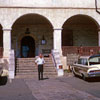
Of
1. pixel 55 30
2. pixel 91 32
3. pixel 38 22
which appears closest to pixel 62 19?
pixel 55 30

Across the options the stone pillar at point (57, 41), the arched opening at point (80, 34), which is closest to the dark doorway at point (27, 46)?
the arched opening at point (80, 34)

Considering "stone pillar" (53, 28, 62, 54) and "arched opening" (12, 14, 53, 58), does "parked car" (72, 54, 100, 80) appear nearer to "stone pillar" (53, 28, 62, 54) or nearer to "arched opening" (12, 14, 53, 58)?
"stone pillar" (53, 28, 62, 54)

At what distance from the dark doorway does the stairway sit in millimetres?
4729

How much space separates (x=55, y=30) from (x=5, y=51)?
414 cm

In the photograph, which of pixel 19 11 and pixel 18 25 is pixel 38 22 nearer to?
pixel 18 25

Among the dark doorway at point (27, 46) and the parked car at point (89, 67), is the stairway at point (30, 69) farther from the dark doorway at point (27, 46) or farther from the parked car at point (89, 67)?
the dark doorway at point (27, 46)

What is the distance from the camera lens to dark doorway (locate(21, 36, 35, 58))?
2241cm

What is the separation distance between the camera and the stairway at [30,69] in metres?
15.7

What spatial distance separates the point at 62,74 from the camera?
1567cm

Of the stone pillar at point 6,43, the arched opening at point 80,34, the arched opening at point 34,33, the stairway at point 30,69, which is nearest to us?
the stairway at point 30,69

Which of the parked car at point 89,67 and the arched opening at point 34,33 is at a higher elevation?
the arched opening at point 34,33

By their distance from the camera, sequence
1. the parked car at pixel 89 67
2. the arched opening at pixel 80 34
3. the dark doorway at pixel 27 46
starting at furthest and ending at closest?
the dark doorway at pixel 27 46, the arched opening at pixel 80 34, the parked car at pixel 89 67

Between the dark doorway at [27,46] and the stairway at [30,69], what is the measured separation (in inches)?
186

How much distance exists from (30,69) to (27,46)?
20.9 ft
